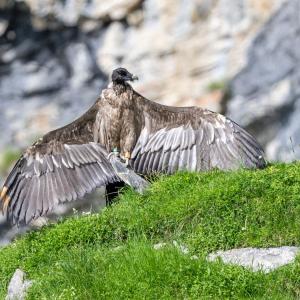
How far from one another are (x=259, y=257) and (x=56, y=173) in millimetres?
3519

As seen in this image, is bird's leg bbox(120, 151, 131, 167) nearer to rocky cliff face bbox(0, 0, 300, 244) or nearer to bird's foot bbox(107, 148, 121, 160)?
bird's foot bbox(107, 148, 121, 160)

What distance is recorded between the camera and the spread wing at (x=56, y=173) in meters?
11.9

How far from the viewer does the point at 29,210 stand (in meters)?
11.9

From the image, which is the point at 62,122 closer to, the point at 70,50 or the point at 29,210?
the point at 70,50

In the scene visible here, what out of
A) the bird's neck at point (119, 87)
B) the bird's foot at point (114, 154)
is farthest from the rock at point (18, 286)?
the bird's neck at point (119, 87)

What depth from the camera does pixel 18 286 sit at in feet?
32.1

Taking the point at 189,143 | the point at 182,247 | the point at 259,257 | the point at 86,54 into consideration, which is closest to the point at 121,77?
the point at 189,143

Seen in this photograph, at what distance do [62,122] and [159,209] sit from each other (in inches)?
226

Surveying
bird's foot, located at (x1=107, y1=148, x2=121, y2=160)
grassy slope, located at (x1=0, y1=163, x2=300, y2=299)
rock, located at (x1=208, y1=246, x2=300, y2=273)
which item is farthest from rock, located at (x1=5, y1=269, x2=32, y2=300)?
bird's foot, located at (x1=107, y1=148, x2=121, y2=160)

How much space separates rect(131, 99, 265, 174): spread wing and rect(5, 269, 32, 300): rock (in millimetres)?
2757

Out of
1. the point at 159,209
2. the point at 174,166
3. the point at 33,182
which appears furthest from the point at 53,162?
the point at 159,209

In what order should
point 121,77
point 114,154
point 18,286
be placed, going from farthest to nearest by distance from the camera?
point 121,77
point 114,154
point 18,286

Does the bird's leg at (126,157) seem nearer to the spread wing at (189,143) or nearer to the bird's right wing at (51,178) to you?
the spread wing at (189,143)

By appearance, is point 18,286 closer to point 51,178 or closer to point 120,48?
point 51,178
